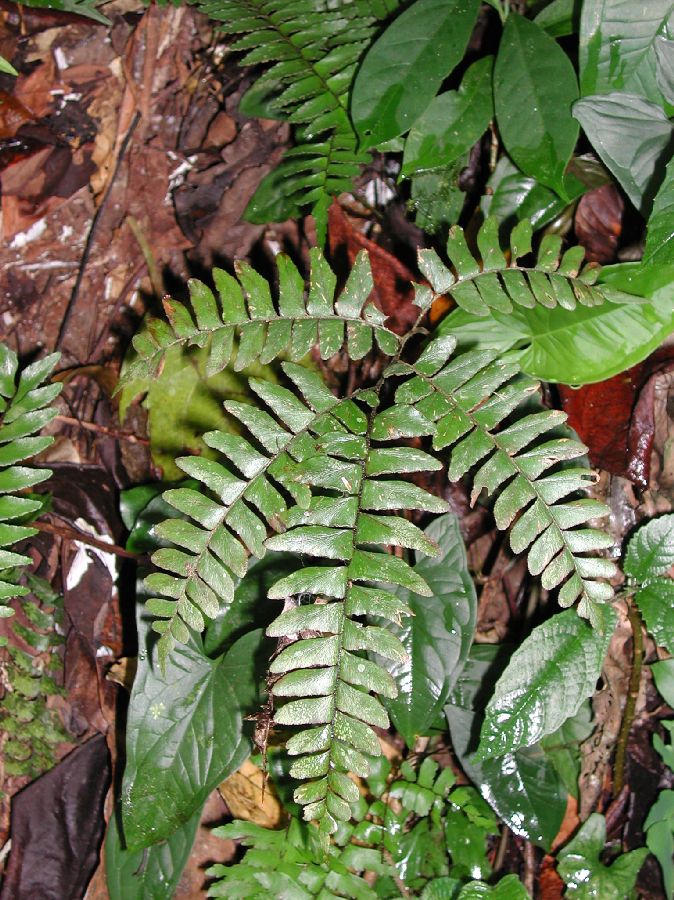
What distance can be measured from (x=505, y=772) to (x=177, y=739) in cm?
92

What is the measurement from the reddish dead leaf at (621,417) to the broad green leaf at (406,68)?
85cm

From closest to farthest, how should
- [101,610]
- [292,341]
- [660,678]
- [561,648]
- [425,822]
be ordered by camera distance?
[292,341]
[561,648]
[660,678]
[425,822]
[101,610]

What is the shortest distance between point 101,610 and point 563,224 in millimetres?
1912

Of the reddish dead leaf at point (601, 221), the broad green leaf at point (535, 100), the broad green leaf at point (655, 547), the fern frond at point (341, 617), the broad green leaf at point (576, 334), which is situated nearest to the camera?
the fern frond at point (341, 617)

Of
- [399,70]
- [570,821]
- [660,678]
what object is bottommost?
[570,821]

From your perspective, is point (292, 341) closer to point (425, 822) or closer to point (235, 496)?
point (235, 496)

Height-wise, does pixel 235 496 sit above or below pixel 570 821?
above

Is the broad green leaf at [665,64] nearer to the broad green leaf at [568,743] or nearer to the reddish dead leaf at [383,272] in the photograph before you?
the reddish dead leaf at [383,272]

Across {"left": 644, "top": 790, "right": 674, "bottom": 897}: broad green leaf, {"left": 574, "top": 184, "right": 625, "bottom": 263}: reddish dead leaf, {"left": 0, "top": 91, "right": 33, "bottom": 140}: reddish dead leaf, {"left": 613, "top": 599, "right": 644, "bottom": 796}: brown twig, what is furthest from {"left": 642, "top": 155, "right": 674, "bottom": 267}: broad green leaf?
{"left": 0, "top": 91, "right": 33, "bottom": 140}: reddish dead leaf

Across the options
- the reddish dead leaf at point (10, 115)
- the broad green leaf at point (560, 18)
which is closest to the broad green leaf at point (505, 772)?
the broad green leaf at point (560, 18)

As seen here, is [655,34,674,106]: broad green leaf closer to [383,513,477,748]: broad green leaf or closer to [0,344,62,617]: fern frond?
[383,513,477,748]: broad green leaf

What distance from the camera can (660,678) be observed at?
211cm

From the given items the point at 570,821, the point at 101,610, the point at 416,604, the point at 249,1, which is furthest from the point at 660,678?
the point at 249,1

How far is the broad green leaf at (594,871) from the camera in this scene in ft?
7.18
